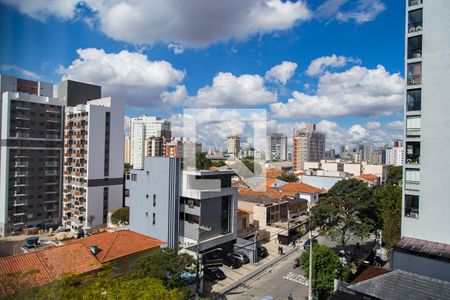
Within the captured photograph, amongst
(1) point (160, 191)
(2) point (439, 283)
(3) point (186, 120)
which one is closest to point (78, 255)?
(1) point (160, 191)

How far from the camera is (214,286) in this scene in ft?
25.0

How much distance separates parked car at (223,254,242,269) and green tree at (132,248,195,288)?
324cm

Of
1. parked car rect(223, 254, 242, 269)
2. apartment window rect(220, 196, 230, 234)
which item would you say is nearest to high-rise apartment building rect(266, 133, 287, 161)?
apartment window rect(220, 196, 230, 234)

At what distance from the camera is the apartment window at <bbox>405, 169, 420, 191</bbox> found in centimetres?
710

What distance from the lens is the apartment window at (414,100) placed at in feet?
23.2

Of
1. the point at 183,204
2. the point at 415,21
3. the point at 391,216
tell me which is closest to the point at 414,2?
the point at 415,21

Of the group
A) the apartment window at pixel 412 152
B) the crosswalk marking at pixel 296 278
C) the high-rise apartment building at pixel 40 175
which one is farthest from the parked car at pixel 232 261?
the high-rise apartment building at pixel 40 175

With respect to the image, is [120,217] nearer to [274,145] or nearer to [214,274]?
[214,274]

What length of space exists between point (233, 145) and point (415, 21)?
5.70 metres

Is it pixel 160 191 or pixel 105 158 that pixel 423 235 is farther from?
pixel 105 158

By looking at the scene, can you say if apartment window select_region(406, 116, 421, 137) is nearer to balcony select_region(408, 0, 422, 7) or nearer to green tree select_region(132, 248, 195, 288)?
balcony select_region(408, 0, 422, 7)

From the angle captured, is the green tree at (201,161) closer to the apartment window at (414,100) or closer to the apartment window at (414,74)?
the apartment window at (414,100)

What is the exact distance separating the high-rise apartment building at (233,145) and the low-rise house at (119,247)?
10.5 ft

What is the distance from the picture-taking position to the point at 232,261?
8.92 metres
